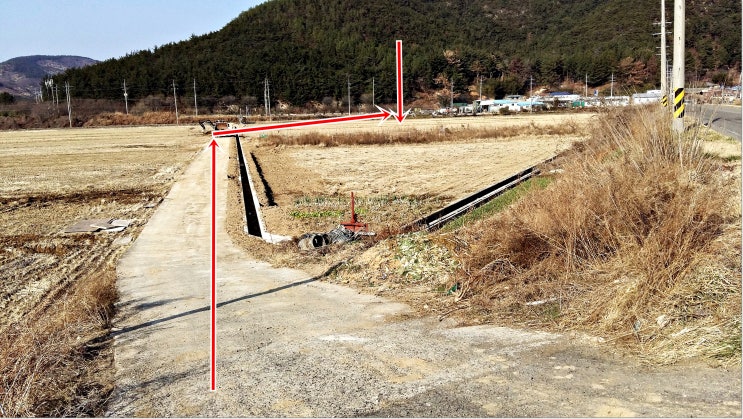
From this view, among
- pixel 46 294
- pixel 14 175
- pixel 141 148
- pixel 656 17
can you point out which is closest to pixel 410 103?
pixel 656 17

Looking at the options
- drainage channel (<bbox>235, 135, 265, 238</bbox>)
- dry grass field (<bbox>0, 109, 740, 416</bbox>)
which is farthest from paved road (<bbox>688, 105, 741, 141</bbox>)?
drainage channel (<bbox>235, 135, 265, 238</bbox>)

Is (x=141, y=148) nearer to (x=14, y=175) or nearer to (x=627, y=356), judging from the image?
(x=14, y=175)

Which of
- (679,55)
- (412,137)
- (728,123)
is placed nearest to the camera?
(679,55)

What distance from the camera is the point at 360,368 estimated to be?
20.1ft

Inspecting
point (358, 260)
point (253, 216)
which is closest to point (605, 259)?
point (358, 260)

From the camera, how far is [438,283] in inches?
→ 348

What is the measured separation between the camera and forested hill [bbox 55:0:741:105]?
128 meters

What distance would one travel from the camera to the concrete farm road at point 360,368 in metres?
5.14

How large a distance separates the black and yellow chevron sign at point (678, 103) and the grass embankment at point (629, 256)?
601cm

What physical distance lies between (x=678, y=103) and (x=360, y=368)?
43.6 feet

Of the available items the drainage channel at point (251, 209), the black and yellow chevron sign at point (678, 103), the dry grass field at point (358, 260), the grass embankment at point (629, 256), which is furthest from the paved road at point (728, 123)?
the drainage channel at point (251, 209)

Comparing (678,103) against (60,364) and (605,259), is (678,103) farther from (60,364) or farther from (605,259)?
(60,364)

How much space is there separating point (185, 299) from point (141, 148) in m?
46.2

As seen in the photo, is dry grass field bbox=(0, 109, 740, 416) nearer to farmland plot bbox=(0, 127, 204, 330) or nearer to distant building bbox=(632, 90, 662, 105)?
farmland plot bbox=(0, 127, 204, 330)
